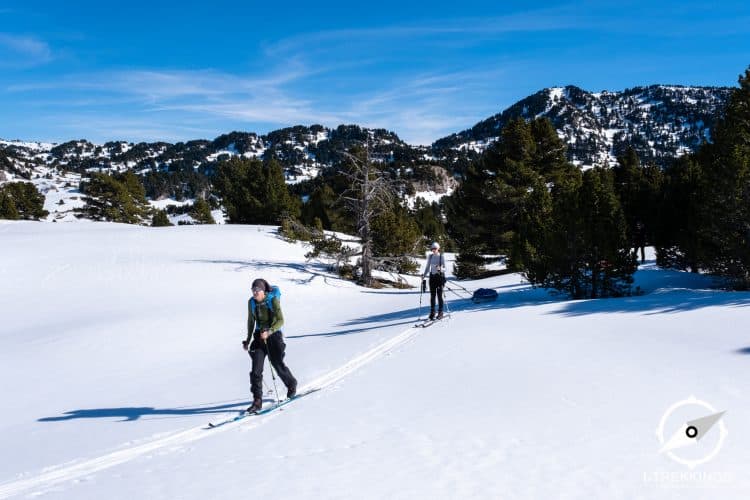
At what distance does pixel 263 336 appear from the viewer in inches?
292

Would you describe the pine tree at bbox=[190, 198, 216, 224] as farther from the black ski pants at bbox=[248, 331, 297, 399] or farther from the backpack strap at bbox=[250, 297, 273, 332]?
the black ski pants at bbox=[248, 331, 297, 399]

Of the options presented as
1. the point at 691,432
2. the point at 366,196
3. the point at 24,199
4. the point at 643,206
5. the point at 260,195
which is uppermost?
the point at 24,199

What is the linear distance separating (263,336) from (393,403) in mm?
2277

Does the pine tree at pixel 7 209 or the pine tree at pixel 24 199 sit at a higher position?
the pine tree at pixel 24 199

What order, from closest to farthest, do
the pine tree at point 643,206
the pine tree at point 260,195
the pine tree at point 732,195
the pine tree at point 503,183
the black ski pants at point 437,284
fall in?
the black ski pants at point 437,284, the pine tree at point 732,195, the pine tree at point 643,206, the pine tree at point 503,183, the pine tree at point 260,195

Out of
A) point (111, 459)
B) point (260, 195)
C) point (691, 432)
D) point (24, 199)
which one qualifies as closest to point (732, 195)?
point (691, 432)

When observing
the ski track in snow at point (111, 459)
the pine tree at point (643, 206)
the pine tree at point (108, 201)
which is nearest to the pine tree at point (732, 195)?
the pine tree at point (643, 206)

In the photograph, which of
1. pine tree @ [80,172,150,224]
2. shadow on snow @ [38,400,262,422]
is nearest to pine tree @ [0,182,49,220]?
pine tree @ [80,172,150,224]

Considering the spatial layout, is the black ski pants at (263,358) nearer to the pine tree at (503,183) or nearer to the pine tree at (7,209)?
the pine tree at (503,183)

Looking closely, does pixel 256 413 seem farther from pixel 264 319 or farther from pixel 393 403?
pixel 393 403

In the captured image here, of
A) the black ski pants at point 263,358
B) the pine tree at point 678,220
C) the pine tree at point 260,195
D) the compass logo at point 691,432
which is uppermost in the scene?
the pine tree at point 260,195

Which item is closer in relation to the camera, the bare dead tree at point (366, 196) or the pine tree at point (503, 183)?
the bare dead tree at point (366, 196)

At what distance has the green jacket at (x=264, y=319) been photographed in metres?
7.55

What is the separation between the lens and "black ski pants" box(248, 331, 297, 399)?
7.48m
